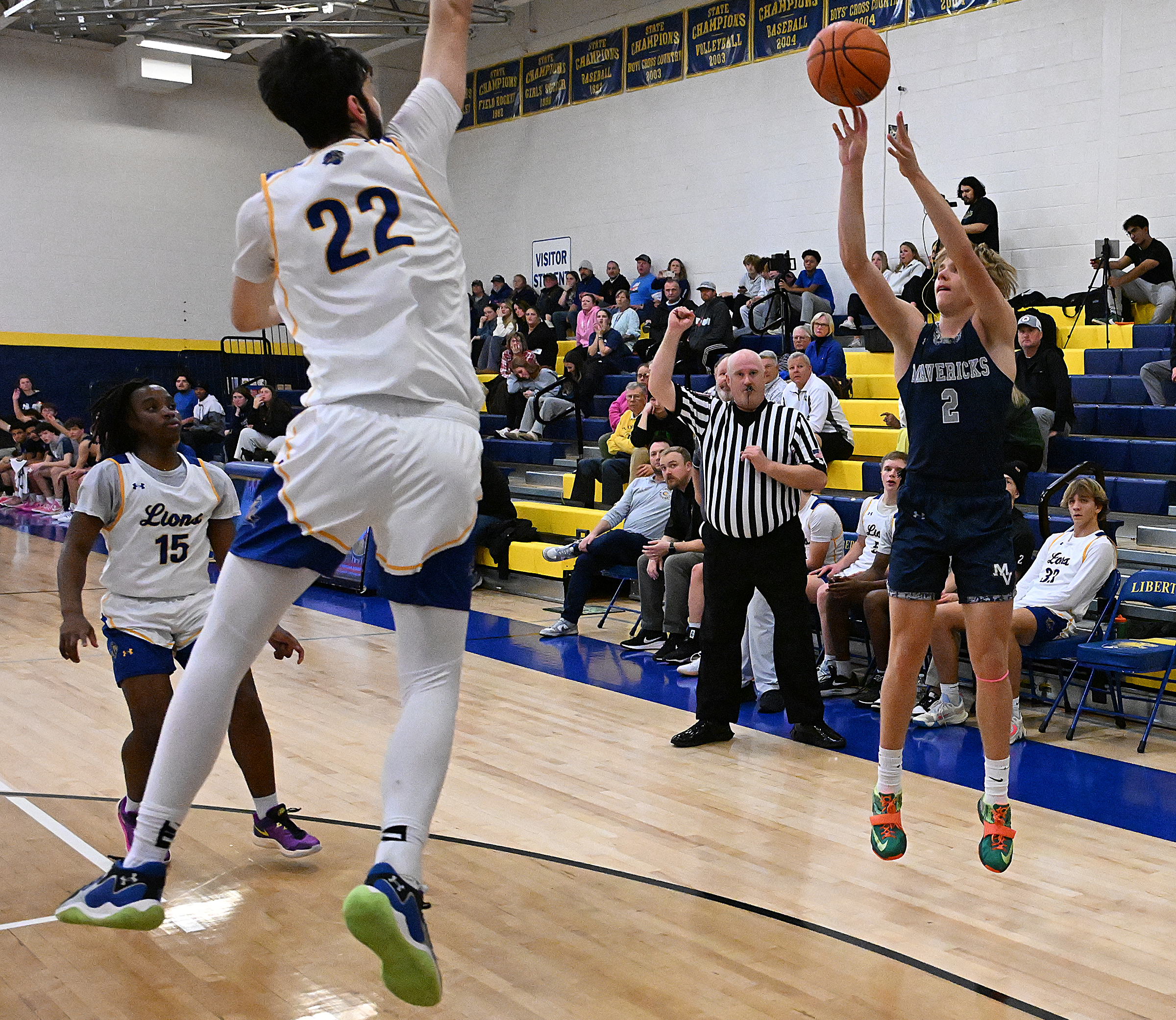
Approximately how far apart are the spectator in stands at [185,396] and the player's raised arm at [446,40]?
51.5 ft

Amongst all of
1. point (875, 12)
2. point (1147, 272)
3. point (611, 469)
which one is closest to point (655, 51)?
point (875, 12)

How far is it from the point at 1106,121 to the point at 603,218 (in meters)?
7.25

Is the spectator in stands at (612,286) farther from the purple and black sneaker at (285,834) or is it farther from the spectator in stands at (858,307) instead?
the purple and black sneaker at (285,834)

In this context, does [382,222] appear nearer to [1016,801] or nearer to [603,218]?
[1016,801]

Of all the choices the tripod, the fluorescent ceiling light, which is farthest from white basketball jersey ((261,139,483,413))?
the fluorescent ceiling light

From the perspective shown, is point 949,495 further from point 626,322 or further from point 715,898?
point 626,322

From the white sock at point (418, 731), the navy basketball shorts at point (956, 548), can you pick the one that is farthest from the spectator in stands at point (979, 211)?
the white sock at point (418, 731)

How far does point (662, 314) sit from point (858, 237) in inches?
413

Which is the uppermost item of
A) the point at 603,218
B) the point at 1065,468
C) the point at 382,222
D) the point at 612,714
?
the point at 603,218

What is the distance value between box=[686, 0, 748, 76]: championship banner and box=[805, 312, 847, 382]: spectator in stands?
19.1 ft

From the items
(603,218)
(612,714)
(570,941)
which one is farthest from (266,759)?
(603,218)

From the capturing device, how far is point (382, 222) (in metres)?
2.27

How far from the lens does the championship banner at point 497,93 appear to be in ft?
61.4

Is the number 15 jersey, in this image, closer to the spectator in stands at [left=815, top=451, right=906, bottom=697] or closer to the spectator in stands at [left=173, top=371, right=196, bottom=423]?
the spectator in stands at [left=815, top=451, right=906, bottom=697]
